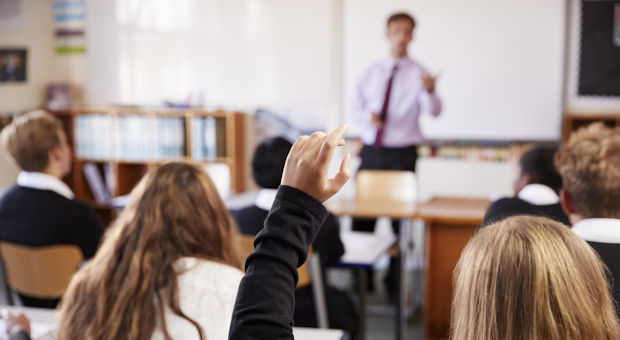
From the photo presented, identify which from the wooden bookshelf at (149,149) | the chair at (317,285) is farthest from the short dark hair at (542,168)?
the wooden bookshelf at (149,149)

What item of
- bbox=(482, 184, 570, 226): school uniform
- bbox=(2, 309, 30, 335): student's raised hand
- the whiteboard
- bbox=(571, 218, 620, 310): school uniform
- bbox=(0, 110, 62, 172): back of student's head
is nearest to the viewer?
bbox=(571, 218, 620, 310): school uniform

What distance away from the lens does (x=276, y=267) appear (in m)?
0.70

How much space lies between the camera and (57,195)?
9.50 ft

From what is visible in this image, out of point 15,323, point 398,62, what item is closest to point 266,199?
point 15,323

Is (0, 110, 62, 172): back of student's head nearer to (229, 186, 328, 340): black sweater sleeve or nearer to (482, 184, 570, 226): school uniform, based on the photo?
(482, 184, 570, 226): school uniform

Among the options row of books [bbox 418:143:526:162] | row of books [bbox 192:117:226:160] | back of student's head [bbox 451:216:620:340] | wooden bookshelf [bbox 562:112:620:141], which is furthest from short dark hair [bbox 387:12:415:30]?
back of student's head [bbox 451:216:620:340]

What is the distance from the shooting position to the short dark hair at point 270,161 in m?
2.69

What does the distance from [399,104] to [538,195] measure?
7.67ft

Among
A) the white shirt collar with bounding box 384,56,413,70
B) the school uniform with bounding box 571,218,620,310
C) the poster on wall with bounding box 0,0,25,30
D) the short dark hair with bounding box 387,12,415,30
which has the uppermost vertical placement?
the poster on wall with bounding box 0,0,25,30

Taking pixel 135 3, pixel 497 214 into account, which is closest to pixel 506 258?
pixel 497 214

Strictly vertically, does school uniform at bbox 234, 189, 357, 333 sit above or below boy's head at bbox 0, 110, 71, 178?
below

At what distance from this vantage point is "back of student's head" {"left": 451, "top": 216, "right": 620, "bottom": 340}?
77cm

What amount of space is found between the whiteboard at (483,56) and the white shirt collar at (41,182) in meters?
2.87

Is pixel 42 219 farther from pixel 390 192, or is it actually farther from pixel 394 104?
pixel 394 104
